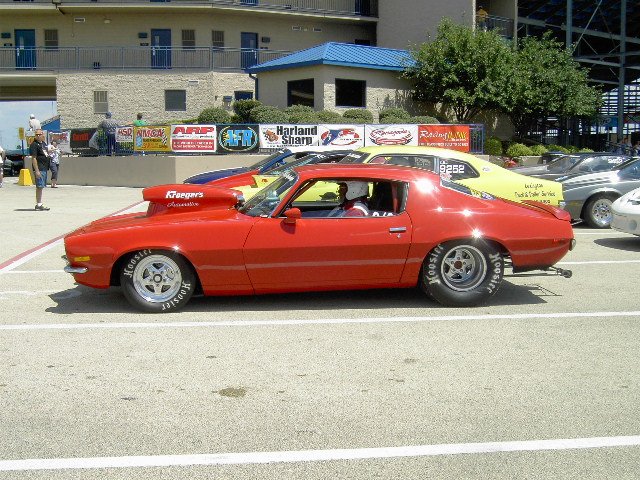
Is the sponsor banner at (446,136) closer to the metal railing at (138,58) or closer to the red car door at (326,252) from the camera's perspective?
the metal railing at (138,58)

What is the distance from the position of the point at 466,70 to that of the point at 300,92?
6344mm

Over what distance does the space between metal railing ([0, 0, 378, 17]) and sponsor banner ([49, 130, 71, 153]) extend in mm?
11998

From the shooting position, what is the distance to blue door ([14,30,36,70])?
1454 inches

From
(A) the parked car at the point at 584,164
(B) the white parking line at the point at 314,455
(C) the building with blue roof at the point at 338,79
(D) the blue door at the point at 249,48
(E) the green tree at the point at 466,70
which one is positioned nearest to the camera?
(B) the white parking line at the point at 314,455

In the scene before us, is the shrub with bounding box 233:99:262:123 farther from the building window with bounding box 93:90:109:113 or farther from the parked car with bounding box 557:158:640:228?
the parked car with bounding box 557:158:640:228

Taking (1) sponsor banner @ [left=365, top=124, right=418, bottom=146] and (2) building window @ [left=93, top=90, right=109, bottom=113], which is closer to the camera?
(1) sponsor banner @ [left=365, top=124, right=418, bottom=146]

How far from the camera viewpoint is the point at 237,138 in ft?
75.5

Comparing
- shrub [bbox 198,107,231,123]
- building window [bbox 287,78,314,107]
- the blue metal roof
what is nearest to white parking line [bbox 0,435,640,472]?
shrub [bbox 198,107,231,123]

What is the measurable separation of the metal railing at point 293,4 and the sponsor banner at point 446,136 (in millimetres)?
16478

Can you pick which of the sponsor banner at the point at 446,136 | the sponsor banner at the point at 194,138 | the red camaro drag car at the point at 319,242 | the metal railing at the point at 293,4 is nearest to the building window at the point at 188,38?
the metal railing at the point at 293,4

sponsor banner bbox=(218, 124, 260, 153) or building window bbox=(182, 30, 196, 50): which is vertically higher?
building window bbox=(182, 30, 196, 50)

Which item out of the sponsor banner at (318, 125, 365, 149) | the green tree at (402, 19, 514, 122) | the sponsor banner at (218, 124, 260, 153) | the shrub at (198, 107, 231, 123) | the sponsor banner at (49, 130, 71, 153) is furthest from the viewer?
the green tree at (402, 19, 514, 122)

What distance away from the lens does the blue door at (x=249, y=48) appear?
120 feet

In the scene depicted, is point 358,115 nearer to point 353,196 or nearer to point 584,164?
point 584,164
